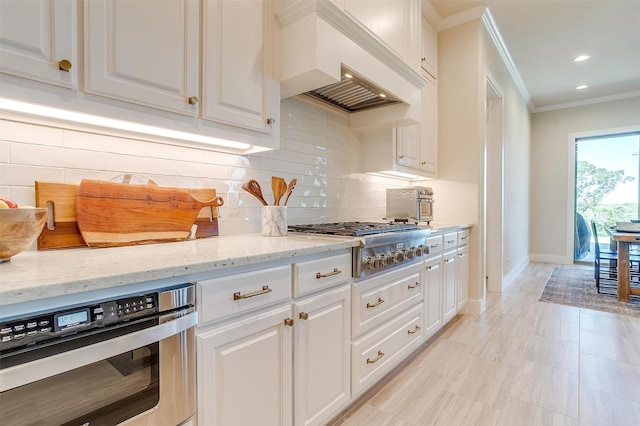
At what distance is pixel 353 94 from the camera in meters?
2.21

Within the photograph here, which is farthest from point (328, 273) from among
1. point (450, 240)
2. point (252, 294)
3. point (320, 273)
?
point (450, 240)

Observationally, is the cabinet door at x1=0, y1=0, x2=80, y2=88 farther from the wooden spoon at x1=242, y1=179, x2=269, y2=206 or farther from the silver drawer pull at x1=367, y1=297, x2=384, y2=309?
the silver drawer pull at x1=367, y1=297, x2=384, y2=309

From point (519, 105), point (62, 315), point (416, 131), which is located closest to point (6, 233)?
point (62, 315)

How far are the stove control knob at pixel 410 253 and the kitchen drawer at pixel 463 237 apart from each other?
1.12 meters

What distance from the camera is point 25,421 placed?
0.68 meters

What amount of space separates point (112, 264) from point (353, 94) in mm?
1825

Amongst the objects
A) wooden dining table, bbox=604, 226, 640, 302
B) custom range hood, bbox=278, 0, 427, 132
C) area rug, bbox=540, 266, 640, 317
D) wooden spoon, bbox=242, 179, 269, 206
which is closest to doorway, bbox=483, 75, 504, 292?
area rug, bbox=540, 266, 640, 317

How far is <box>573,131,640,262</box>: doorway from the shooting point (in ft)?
17.6

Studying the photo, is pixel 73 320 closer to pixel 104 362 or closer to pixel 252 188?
pixel 104 362

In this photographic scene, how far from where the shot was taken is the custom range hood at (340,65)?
62.4 inches

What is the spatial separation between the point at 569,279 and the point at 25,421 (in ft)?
19.2

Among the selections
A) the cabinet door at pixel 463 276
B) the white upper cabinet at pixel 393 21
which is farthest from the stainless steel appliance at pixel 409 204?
the white upper cabinet at pixel 393 21

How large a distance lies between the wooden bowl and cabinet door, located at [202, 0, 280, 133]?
708mm

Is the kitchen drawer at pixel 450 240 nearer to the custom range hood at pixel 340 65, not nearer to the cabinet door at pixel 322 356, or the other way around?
the custom range hood at pixel 340 65
